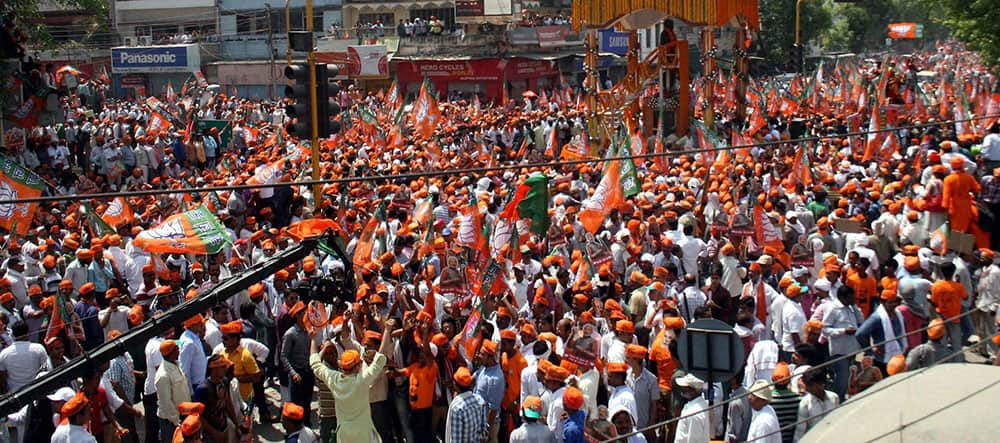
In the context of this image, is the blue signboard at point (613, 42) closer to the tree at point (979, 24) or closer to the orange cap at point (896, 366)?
the tree at point (979, 24)

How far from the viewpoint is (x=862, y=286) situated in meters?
10.2

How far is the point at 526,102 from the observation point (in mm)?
35094

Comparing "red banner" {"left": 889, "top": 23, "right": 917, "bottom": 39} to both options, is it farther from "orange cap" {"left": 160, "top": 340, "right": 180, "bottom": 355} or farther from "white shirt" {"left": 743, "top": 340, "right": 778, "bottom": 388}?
"orange cap" {"left": 160, "top": 340, "right": 180, "bottom": 355}

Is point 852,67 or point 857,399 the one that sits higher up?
point 852,67

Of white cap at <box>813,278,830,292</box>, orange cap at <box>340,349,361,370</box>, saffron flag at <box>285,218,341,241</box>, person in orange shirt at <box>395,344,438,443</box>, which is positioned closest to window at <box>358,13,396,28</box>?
Result: saffron flag at <box>285,218,341,241</box>

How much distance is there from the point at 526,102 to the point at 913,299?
26.0 m

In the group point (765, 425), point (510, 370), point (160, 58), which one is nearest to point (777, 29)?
point (160, 58)

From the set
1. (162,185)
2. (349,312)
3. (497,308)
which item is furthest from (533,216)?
(162,185)

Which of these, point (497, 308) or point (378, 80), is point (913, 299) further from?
point (378, 80)

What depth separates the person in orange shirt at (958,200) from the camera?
12.2 m

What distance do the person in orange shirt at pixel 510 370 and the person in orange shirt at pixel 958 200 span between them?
598 centimetres

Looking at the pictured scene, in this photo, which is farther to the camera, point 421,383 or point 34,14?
point 34,14

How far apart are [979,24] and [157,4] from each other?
1634 inches

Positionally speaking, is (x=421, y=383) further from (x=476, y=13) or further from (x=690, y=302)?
(x=476, y=13)
